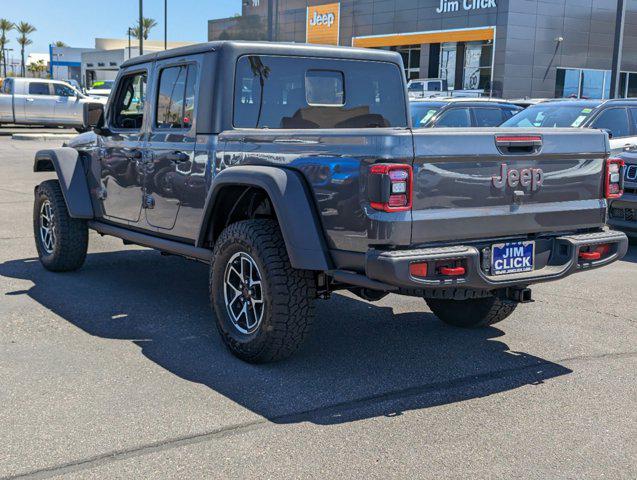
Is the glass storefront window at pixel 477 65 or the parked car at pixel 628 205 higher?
the glass storefront window at pixel 477 65

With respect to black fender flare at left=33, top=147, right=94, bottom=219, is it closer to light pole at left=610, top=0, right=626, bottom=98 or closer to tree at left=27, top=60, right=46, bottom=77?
light pole at left=610, top=0, right=626, bottom=98

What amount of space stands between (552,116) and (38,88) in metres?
23.1

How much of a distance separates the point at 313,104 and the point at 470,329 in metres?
2.00

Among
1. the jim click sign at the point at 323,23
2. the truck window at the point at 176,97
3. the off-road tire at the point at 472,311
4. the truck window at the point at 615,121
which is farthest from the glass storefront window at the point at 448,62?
the off-road tire at the point at 472,311

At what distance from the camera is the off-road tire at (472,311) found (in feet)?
Answer: 18.4

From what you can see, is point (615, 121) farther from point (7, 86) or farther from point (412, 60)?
point (412, 60)

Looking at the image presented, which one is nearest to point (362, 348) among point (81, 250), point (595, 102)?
point (81, 250)

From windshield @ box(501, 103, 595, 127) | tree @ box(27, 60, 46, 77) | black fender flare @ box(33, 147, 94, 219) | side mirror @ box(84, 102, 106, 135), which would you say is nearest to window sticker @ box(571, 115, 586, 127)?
windshield @ box(501, 103, 595, 127)

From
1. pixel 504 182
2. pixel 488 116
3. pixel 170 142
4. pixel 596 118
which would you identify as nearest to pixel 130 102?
pixel 170 142

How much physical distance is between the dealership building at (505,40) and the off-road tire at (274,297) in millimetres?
39129

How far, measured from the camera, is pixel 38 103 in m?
29.5

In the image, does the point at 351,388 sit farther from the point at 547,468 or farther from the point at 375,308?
the point at 375,308

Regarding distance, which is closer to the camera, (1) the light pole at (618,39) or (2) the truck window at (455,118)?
(2) the truck window at (455,118)

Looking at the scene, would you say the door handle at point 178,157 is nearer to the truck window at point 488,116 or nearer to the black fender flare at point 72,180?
the black fender flare at point 72,180
